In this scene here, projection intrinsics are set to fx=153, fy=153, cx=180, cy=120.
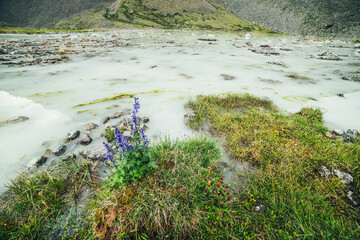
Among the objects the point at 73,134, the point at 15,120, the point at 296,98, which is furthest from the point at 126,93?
the point at 296,98

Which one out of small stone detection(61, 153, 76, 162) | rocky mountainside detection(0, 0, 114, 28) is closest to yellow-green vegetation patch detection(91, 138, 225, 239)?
small stone detection(61, 153, 76, 162)

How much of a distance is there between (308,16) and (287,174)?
126 m

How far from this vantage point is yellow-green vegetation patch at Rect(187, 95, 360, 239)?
6.81ft

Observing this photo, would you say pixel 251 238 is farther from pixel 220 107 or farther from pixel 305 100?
pixel 305 100

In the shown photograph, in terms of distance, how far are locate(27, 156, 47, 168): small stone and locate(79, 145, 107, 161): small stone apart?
0.70m

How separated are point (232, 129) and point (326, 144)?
202 cm

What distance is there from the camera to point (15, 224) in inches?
80.8

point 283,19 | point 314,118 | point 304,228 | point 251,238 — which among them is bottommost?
point 251,238

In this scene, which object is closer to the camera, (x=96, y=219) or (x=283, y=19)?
(x=96, y=219)

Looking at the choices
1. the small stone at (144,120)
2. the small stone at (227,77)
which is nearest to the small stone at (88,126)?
the small stone at (144,120)

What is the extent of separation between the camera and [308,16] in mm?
87312

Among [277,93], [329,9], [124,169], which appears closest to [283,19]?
[329,9]

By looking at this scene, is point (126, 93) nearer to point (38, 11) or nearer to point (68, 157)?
point (68, 157)

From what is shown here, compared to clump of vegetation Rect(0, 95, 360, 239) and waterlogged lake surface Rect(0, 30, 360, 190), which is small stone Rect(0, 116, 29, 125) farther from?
clump of vegetation Rect(0, 95, 360, 239)
